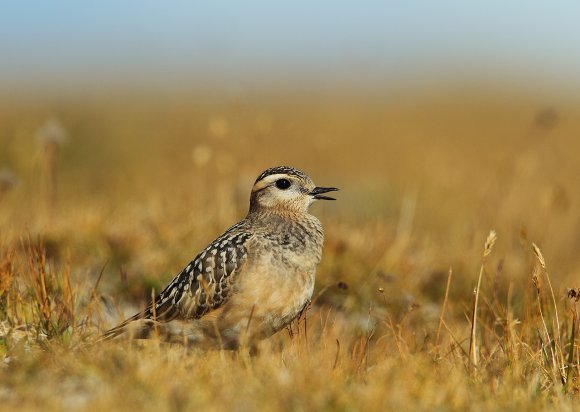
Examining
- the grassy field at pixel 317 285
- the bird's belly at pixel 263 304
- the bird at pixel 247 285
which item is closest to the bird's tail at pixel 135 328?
the bird at pixel 247 285

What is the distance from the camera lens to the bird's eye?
7293 mm

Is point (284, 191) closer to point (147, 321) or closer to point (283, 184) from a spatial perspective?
point (283, 184)

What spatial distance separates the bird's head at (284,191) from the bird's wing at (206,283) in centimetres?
45

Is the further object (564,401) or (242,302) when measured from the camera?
(242,302)

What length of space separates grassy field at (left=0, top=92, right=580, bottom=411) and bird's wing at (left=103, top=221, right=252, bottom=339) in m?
0.38

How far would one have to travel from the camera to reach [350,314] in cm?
882

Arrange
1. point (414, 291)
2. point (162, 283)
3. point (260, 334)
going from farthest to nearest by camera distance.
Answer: point (414, 291) → point (162, 283) → point (260, 334)

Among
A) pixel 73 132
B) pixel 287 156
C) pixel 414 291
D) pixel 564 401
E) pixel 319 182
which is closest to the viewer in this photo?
pixel 564 401

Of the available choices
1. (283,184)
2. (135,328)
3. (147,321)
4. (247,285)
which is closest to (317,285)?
(283,184)

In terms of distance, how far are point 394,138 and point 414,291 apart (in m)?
16.4

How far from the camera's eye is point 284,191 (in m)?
7.25

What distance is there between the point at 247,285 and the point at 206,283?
34 cm

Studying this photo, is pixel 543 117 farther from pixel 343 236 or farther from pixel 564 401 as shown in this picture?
pixel 564 401

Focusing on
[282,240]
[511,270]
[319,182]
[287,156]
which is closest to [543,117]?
[511,270]
